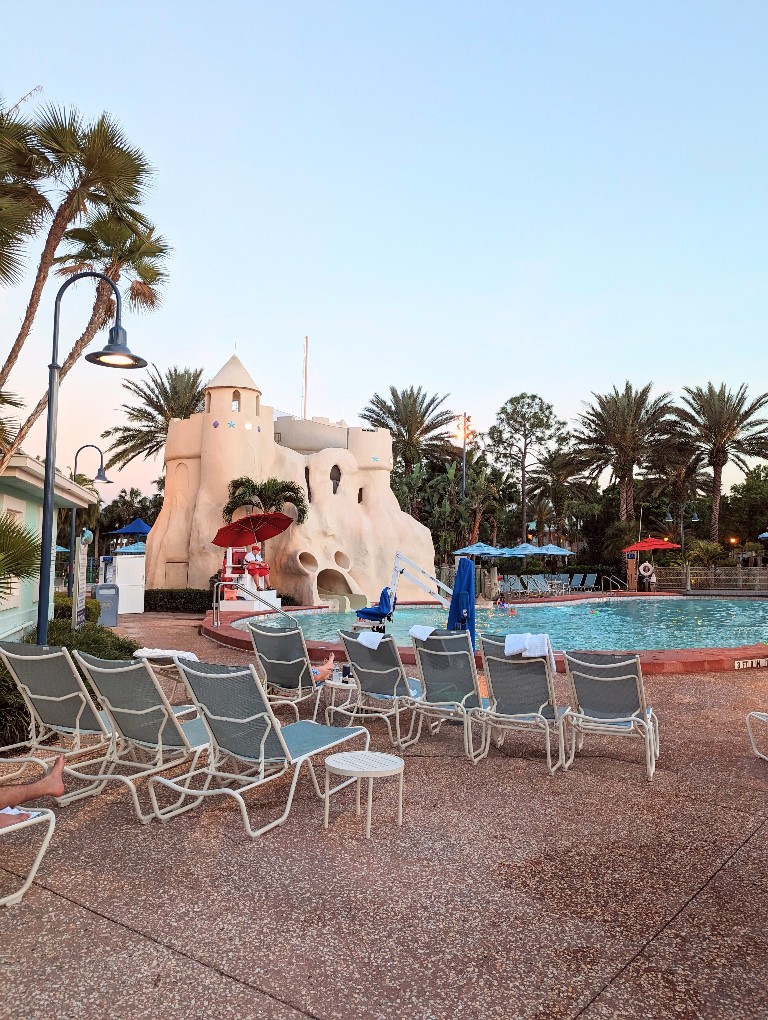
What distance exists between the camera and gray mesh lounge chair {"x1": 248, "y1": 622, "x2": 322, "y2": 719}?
6641 millimetres

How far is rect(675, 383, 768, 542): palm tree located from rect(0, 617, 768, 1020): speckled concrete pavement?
34.0 m

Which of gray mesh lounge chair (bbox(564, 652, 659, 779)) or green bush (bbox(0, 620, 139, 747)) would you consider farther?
green bush (bbox(0, 620, 139, 747))

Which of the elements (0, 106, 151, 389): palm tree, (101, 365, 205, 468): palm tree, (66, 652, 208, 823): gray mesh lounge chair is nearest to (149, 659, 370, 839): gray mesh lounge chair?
(66, 652, 208, 823): gray mesh lounge chair

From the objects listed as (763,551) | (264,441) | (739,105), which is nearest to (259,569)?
(264,441)

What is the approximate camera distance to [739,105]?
15.5m

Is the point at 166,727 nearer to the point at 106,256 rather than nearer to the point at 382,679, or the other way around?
the point at 382,679

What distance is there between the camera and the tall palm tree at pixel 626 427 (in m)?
36.6

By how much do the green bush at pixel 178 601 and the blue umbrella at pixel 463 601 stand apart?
51.5 ft

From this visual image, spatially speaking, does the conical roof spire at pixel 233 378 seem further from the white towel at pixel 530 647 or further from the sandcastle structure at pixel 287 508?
the white towel at pixel 530 647

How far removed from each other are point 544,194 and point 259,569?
44.7ft

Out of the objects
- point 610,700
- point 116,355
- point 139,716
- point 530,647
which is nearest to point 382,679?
point 530,647

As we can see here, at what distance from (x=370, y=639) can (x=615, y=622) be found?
15772mm

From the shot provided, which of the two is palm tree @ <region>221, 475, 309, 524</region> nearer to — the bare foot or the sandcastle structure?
the sandcastle structure

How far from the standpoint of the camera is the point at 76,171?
11852 millimetres
